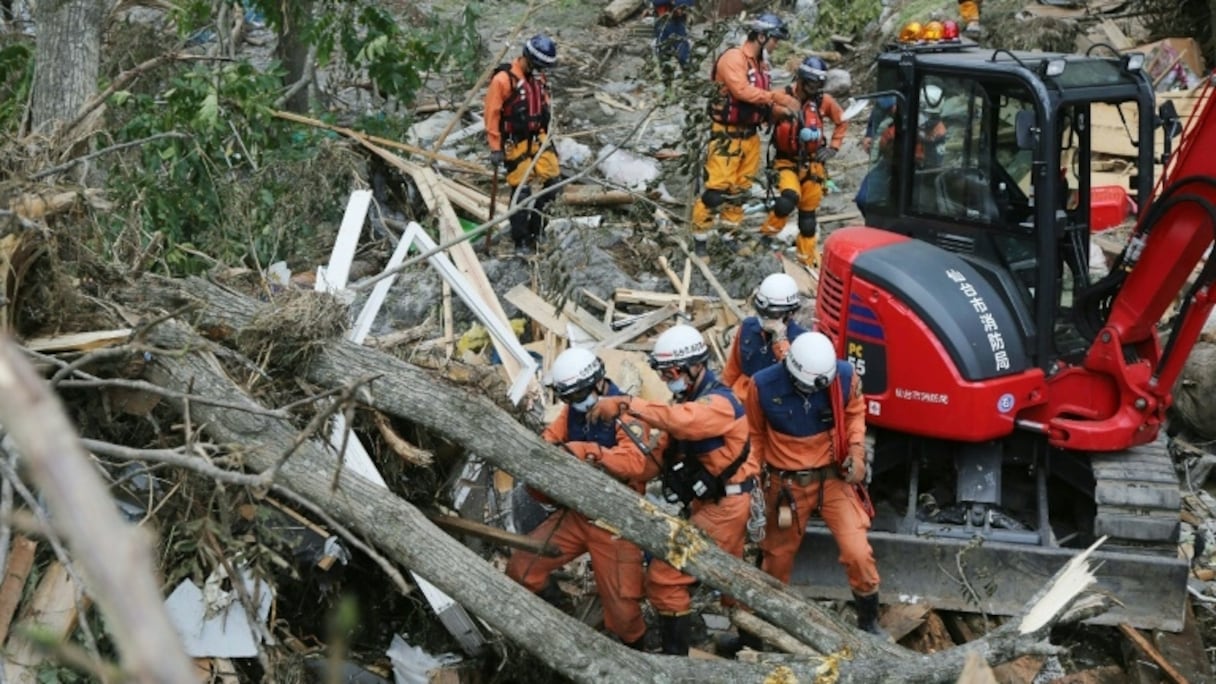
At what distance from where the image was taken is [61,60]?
846 cm

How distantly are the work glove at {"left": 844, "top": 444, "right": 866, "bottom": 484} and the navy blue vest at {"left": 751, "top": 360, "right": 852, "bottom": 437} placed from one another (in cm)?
16

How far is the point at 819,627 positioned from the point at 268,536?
2.19m

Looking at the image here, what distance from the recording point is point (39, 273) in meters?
5.72

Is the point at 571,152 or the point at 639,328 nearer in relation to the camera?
the point at 639,328

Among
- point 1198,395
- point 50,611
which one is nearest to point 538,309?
point 1198,395

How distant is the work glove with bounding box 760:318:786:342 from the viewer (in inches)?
286

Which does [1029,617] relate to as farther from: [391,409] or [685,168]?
[685,168]

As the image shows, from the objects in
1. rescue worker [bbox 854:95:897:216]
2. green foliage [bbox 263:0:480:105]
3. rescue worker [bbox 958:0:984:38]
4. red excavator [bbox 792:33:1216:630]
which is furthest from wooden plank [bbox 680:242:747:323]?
rescue worker [bbox 958:0:984:38]

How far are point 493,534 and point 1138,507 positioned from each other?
2.98m

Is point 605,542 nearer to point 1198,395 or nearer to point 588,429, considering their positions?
point 588,429

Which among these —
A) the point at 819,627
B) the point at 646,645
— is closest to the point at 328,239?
the point at 646,645

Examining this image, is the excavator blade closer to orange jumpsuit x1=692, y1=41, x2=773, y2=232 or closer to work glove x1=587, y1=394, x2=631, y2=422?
work glove x1=587, y1=394, x2=631, y2=422

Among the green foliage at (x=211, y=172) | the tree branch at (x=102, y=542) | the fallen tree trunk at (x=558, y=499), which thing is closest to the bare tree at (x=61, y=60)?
the green foliage at (x=211, y=172)

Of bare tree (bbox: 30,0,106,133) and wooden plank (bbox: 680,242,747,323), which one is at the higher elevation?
bare tree (bbox: 30,0,106,133)
